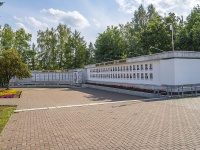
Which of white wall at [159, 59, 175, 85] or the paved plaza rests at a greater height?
white wall at [159, 59, 175, 85]

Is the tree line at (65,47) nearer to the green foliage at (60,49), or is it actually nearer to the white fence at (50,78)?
the green foliage at (60,49)

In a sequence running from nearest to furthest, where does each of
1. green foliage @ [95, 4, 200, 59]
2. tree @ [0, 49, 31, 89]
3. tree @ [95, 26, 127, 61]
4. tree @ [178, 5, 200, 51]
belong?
tree @ [0, 49, 31, 89] < tree @ [178, 5, 200, 51] < green foliage @ [95, 4, 200, 59] < tree @ [95, 26, 127, 61]

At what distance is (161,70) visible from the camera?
1902cm

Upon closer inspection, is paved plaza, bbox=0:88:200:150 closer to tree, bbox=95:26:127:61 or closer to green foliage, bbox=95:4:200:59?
green foliage, bbox=95:4:200:59

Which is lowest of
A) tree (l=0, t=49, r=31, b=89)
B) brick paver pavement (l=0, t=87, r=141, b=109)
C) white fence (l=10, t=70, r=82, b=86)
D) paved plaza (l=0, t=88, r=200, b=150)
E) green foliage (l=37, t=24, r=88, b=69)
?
paved plaza (l=0, t=88, r=200, b=150)

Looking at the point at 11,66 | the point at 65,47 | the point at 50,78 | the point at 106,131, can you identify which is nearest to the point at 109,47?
the point at 65,47

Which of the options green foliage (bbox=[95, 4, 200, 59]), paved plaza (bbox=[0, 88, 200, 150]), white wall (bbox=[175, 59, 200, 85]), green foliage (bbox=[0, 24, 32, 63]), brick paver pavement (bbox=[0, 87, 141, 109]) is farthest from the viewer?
green foliage (bbox=[0, 24, 32, 63])

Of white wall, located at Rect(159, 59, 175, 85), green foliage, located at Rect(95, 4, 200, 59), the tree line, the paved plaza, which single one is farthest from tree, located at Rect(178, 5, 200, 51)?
the paved plaza

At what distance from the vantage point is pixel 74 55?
172 feet

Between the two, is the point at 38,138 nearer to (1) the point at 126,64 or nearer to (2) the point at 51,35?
(1) the point at 126,64

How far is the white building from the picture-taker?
17.9 meters

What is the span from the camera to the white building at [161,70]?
17.9 metres

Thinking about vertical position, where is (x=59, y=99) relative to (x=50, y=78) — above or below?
below

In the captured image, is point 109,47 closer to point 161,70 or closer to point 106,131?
point 161,70
